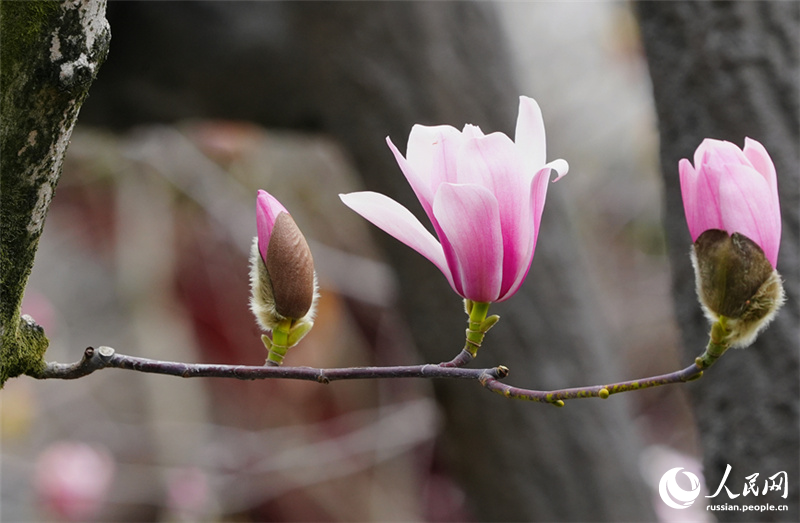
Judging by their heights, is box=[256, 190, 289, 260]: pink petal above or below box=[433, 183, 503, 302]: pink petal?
above

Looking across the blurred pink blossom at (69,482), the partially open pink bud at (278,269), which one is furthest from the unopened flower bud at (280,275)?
the blurred pink blossom at (69,482)

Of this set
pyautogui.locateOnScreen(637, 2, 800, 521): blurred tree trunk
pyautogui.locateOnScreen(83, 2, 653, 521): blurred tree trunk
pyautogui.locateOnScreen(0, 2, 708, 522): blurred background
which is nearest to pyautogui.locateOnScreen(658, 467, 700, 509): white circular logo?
pyautogui.locateOnScreen(637, 2, 800, 521): blurred tree trunk

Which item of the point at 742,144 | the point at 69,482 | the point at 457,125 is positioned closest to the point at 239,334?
the point at 69,482

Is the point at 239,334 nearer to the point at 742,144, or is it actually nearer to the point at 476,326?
the point at 742,144

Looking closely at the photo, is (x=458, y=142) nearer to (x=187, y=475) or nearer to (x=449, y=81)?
(x=449, y=81)

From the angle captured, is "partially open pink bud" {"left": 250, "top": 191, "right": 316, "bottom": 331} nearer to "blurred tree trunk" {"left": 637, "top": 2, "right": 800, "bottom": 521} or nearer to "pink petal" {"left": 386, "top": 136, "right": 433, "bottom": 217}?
"pink petal" {"left": 386, "top": 136, "right": 433, "bottom": 217}

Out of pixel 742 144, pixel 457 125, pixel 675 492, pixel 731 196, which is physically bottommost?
pixel 675 492
